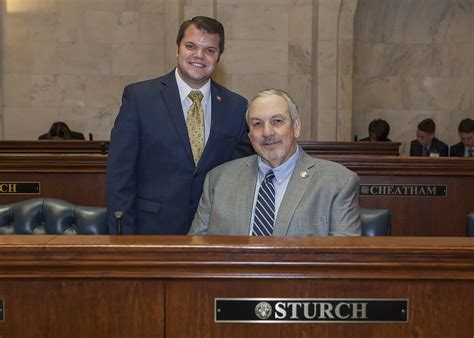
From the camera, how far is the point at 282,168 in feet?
10.6

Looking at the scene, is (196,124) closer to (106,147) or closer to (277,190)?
(277,190)

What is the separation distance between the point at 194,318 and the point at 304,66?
8.25 meters

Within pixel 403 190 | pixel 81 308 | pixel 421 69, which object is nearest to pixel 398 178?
pixel 403 190

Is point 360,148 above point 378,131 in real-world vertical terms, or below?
below

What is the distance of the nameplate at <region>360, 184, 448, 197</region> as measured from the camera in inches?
217

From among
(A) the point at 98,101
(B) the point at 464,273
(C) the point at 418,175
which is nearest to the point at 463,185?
(C) the point at 418,175

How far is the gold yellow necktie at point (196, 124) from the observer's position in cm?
363

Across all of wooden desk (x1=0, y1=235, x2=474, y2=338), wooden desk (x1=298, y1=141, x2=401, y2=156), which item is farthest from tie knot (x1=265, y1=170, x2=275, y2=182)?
wooden desk (x1=298, y1=141, x2=401, y2=156)

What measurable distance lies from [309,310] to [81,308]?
62 cm

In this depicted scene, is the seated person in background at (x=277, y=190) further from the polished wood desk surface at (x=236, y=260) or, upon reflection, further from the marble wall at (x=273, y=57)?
the marble wall at (x=273, y=57)

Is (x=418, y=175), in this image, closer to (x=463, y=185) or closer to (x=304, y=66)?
(x=463, y=185)

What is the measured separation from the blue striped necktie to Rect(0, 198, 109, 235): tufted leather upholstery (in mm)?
916

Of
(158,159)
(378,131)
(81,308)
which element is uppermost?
(378,131)

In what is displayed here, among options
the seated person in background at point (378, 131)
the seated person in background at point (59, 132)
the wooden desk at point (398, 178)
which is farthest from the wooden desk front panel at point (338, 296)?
the seated person in background at point (59, 132)
